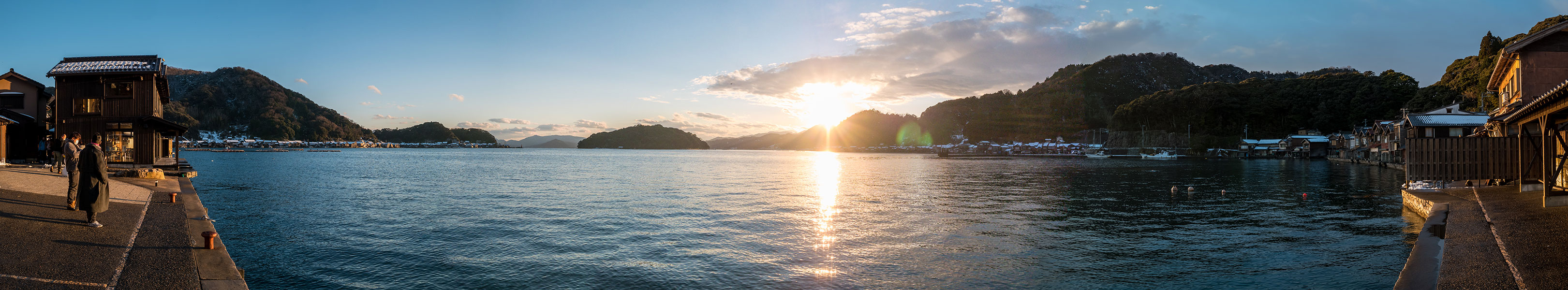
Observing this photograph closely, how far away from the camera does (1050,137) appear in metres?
178

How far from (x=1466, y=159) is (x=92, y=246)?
3235cm

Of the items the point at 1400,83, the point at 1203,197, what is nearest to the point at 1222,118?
the point at 1400,83

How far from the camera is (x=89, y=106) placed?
99.4 feet

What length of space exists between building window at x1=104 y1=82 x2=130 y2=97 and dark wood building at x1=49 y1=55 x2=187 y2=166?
0.9 inches

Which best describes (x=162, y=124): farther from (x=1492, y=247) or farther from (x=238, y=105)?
(x=238, y=105)

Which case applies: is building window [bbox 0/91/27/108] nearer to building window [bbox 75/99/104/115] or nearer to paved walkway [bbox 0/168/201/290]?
building window [bbox 75/99/104/115]

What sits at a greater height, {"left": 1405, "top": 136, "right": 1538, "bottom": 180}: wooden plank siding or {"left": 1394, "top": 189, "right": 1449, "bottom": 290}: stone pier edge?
{"left": 1405, "top": 136, "right": 1538, "bottom": 180}: wooden plank siding

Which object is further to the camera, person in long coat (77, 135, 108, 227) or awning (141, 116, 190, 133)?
awning (141, 116, 190, 133)

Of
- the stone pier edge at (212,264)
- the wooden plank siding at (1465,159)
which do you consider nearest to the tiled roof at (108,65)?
the stone pier edge at (212,264)

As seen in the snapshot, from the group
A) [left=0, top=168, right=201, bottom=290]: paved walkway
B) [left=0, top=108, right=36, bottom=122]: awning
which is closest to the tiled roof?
[left=0, top=108, right=36, bottom=122]: awning

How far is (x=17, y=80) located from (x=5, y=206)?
3369cm

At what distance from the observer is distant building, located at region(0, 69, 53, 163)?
32.9 m

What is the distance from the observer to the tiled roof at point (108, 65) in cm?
2953

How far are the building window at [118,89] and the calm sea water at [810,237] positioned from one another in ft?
17.9
